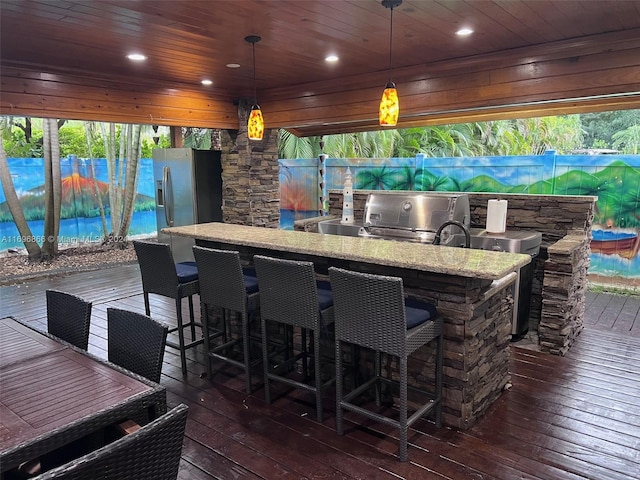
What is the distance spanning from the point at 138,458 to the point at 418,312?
1724 mm

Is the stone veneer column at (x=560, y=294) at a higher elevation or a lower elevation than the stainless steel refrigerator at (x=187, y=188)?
lower

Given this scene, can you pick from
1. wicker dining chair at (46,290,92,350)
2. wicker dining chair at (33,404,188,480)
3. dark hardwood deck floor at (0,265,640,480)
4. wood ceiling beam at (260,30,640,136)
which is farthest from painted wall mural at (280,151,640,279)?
wicker dining chair at (33,404,188,480)

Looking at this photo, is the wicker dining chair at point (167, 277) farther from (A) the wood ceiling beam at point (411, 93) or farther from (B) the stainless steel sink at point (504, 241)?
(B) the stainless steel sink at point (504, 241)

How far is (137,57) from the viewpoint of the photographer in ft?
12.6

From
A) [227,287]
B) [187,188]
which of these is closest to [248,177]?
[187,188]

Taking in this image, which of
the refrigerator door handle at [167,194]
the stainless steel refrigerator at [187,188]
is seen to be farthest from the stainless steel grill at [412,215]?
the refrigerator door handle at [167,194]

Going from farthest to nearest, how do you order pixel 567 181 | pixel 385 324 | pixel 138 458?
1. pixel 567 181
2. pixel 385 324
3. pixel 138 458

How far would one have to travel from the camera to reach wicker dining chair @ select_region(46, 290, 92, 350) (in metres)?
2.29

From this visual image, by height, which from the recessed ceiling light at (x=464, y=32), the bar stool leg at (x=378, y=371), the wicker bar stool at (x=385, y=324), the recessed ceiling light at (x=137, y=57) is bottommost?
the bar stool leg at (x=378, y=371)

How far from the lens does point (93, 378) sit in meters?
1.75

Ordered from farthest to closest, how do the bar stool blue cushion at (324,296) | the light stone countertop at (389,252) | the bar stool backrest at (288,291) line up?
the bar stool blue cushion at (324,296) → the bar stool backrest at (288,291) → the light stone countertop at (389,252)

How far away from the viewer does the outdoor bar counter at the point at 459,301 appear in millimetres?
2555

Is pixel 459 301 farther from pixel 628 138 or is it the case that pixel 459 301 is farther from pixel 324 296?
pixel 628 138

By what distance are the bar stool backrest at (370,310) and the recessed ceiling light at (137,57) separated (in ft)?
8.81
